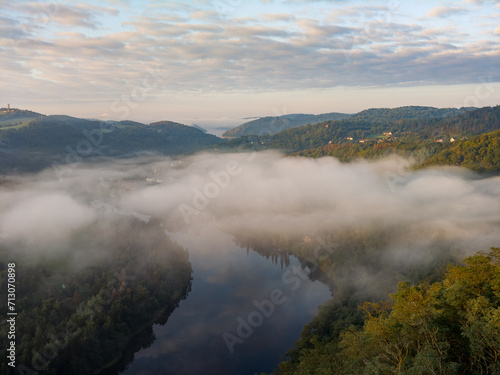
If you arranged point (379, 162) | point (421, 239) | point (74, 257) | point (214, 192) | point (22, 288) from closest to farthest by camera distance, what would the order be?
point (22, 288) → point (421, 239) → point (74, 257) → point (379, 162) → point (214, 192)

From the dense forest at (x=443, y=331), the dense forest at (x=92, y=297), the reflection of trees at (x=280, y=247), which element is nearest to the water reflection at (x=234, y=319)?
the reflection of trees at (x=280, y=247)

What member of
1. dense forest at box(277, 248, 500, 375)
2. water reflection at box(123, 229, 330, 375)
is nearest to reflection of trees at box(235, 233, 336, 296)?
water reflection at box(123, 229, 330, 375)

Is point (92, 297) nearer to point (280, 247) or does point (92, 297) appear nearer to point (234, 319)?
point (234, 319)

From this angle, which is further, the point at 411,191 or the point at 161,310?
the point at 411,191

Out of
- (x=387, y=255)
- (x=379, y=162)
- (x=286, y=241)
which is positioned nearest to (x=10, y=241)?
(x=286, y=241)

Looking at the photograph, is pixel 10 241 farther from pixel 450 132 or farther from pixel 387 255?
pixel 450 132

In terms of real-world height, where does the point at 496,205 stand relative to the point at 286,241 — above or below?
above

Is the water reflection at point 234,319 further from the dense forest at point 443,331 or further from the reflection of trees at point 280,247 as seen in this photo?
the dense forest at point 443,331
